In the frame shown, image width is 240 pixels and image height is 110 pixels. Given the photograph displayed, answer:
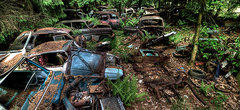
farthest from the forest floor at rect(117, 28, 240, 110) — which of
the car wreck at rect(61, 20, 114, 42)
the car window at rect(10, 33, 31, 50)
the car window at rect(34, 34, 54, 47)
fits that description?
the car window at rect(10, 33, 31, 50)

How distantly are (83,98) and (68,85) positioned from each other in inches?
21.1

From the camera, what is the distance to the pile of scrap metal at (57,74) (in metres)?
2.11

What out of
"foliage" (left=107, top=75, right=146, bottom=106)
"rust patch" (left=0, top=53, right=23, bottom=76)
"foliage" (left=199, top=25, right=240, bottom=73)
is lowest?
"foliage" (left=107, top=75, right=146, bottom=106)

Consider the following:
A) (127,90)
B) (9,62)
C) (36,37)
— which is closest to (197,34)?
(127,90)

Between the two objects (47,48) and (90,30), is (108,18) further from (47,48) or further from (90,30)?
(47,48)

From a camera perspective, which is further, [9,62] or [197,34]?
[197,34]

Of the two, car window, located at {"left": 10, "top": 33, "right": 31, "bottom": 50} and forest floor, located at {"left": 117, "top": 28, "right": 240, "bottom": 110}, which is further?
car window, located at {"left": 10, "top": 33, "right": 31, "bottom": 50}

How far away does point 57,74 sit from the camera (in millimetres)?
2627

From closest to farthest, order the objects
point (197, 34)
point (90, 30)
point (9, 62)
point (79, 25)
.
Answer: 1. point (9, 62)
2. point (197, 34)
3. point (90, 30)
4. point (79, 25)

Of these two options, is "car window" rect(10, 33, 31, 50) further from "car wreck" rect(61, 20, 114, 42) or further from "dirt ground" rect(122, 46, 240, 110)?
"dirt ground" rect(122, 46, 240, 110)

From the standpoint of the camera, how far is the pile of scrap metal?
2.11 meters

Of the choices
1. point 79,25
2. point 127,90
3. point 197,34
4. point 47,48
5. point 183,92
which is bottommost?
point 183,92

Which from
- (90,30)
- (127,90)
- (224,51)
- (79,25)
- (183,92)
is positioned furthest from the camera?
(79,25)

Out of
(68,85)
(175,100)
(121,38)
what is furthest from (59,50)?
(121,38)
